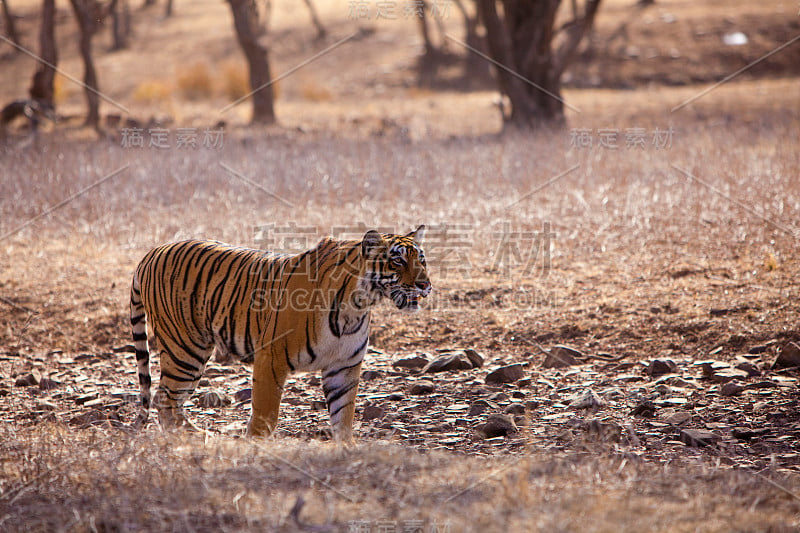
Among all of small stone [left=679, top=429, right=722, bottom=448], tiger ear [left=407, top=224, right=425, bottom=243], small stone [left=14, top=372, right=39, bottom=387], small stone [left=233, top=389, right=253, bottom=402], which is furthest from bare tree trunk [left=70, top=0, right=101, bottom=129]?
small stone [left=679, top=429, right=722, bottom=448]

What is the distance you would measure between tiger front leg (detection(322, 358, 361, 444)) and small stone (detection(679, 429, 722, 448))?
5.61 feet

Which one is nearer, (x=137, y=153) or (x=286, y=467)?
(x=286, y=467)

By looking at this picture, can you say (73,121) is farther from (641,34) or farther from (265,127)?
(641,34)

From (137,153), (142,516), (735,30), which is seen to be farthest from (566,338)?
(735,30)

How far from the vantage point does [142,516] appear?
10.3 ft

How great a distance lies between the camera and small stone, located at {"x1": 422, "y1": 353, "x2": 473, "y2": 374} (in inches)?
222

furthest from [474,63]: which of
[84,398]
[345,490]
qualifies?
[345,490]

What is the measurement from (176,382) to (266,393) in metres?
0.70

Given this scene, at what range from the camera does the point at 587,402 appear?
193 inches

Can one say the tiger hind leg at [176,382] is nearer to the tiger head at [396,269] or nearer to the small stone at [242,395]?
the small stone at [242,395]

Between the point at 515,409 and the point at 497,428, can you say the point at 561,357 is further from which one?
the point at 497,428

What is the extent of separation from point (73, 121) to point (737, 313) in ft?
47.2

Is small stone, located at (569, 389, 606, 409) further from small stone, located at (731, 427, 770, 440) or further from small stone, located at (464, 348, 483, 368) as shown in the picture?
small stone, located at (464, 348, 483, 368)

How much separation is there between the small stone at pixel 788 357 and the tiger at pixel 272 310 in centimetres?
259
